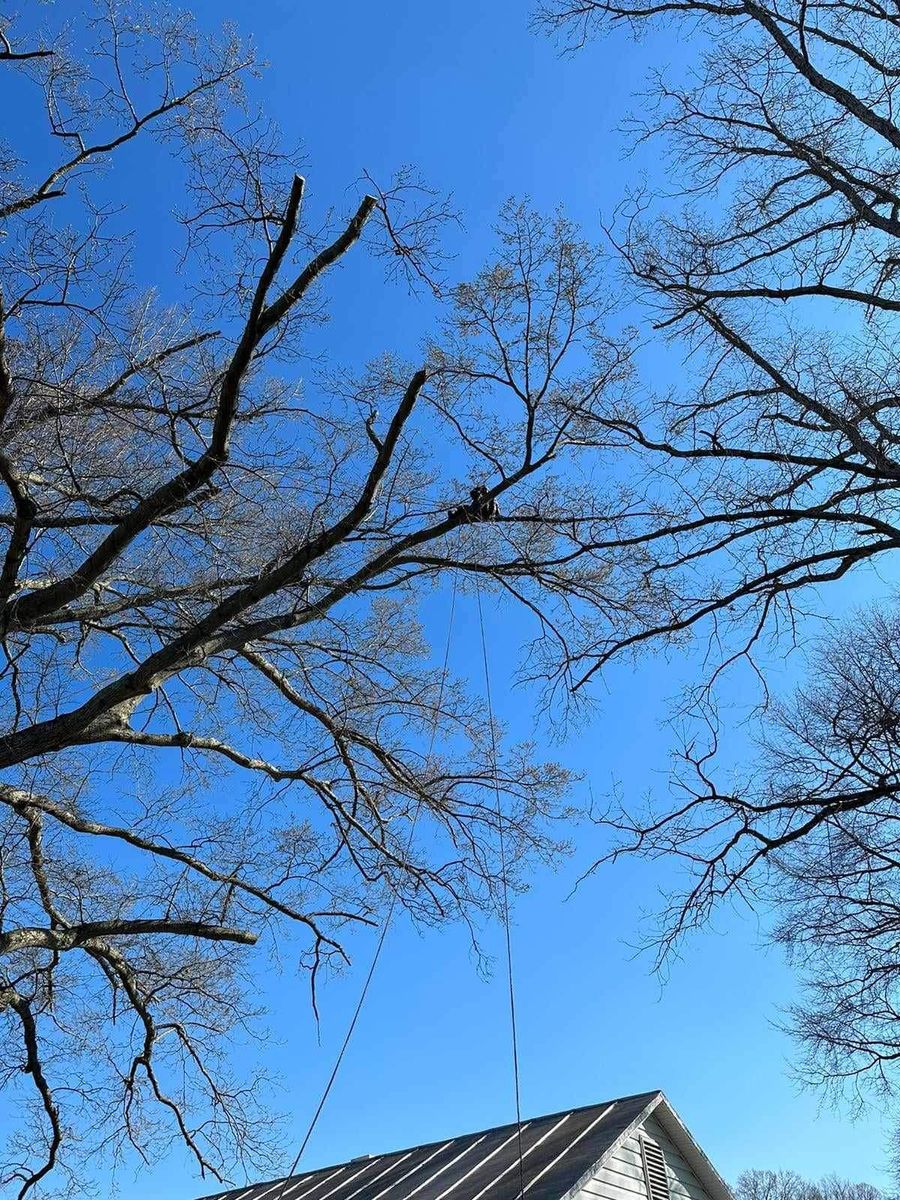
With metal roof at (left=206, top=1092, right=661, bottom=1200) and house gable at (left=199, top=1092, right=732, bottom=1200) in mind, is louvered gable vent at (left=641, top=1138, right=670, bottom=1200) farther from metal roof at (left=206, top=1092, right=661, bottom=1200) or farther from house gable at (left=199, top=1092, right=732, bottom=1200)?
metal roof at (left=206, top=1092, right=661, bottom=1200)

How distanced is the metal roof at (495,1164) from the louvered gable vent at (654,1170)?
56cm

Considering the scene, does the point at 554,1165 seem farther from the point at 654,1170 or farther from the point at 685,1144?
the point at 685,1144

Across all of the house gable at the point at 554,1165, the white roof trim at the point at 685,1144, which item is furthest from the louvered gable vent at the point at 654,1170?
the white roof trim at the point at 685,1144

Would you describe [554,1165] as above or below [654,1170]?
above

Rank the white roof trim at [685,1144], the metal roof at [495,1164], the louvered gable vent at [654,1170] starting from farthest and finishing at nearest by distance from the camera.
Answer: the white roof trim at [685,1144]
the louvered gable vent at [654,1170]
the metal roof at [495,1164]

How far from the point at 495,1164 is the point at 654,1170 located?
210 cm

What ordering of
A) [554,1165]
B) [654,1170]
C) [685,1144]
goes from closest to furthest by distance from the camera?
[554,1165] < [654,1170] < [685,1144]

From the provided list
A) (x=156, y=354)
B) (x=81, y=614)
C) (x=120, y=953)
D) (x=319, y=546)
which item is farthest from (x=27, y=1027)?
(x=156, y=354)

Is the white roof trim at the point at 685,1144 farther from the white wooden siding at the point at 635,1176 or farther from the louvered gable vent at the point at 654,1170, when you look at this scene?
the louvered gable vent at the point at 654,1170

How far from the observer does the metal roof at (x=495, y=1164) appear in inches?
423

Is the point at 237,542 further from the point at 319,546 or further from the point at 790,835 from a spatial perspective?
the point at 790,835

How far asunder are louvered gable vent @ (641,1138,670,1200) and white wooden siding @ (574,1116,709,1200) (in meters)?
0.10

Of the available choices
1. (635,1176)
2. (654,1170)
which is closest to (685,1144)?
(654,1170)

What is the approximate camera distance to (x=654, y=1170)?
1236 cm
